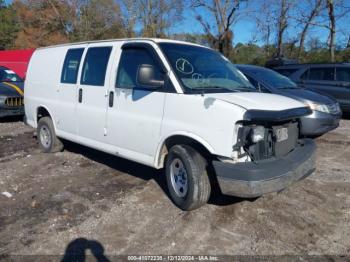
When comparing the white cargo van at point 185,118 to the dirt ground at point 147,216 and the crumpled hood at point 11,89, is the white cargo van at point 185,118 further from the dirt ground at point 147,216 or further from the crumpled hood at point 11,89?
the crumpled hood at point 11,89

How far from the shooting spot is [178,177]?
439 cm

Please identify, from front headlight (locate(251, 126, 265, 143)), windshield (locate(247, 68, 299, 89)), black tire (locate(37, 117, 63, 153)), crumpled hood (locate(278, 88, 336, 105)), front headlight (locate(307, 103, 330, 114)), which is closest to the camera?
front headlight (locate(251, 126, 265, 143))

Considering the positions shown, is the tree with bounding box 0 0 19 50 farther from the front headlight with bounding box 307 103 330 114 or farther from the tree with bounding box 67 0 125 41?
the front headlight with bounding box 307 103 330 114

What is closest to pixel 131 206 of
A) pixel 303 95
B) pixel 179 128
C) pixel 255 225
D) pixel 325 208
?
pixel 179 128

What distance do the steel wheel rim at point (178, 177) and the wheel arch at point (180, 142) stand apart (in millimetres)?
229

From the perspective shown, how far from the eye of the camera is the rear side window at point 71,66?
579 cm

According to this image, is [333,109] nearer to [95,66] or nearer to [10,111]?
[95,66]

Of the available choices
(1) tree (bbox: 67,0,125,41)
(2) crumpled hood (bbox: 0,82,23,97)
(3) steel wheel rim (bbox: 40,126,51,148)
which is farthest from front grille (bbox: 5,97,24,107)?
(1) tree (bbox: 67,0,125,41)

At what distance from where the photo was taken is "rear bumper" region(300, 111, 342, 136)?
7.33 metres

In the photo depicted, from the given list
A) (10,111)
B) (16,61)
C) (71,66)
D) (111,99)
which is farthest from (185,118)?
(16,61)

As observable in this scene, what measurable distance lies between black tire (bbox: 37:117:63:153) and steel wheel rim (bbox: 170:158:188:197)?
3184 mm

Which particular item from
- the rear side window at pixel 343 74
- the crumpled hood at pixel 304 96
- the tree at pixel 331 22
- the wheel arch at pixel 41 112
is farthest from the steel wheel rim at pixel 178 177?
the tree at pixel 331 22

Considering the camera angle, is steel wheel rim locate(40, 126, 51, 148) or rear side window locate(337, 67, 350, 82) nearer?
steel wheel rim locate(40, 126, 51, 148)

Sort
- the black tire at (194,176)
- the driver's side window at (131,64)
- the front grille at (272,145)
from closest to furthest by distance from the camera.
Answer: the front grille at (272,145)
the black tire at (194,176)
the driver's side window at (131,64)
